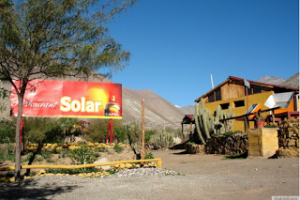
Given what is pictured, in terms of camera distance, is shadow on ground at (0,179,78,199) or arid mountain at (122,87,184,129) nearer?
shadow on ground at (0,179,78,199)

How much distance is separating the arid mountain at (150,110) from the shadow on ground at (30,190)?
44.5 m

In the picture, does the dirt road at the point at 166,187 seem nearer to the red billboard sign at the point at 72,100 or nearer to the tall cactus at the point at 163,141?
the red billboard sign at the point at 72,100

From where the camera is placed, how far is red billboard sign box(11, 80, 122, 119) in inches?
683

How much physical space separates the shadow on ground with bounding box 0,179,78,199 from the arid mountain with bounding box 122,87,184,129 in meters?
44.5

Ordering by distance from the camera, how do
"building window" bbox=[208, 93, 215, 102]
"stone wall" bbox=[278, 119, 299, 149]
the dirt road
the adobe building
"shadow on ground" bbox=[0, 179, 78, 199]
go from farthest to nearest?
1. "building window" bbox=[208, 93, 215, 102]
2. the adobe building
3. "stone wall" bbox=[278, 119, 299, 149]
4. "shadow on ground" bbox=[0, 179, 78, 199]
5. the dirt road

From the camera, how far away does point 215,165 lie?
43.9 ft

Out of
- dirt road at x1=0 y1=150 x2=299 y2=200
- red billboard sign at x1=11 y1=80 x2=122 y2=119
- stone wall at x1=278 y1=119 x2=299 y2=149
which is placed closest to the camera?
dirt road at x1=0 y1=150 x2=299 y2=200

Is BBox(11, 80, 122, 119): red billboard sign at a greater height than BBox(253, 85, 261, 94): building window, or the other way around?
BBox(253, 85, 261, 94): building window

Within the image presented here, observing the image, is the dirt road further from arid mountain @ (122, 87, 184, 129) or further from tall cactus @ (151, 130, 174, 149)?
arid mountain @ (122, 87, 184, 129)

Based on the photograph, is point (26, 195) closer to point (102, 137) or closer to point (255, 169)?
point (255, 169)

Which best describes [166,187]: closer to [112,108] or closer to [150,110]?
[112,108]

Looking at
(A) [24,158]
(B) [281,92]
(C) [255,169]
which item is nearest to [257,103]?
(B) [281,92]

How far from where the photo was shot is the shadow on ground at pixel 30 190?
7209mm

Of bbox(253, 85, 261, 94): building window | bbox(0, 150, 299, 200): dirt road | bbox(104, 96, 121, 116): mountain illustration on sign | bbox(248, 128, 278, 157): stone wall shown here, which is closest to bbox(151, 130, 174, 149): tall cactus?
bbox(253, 85, 261, 94): building window
